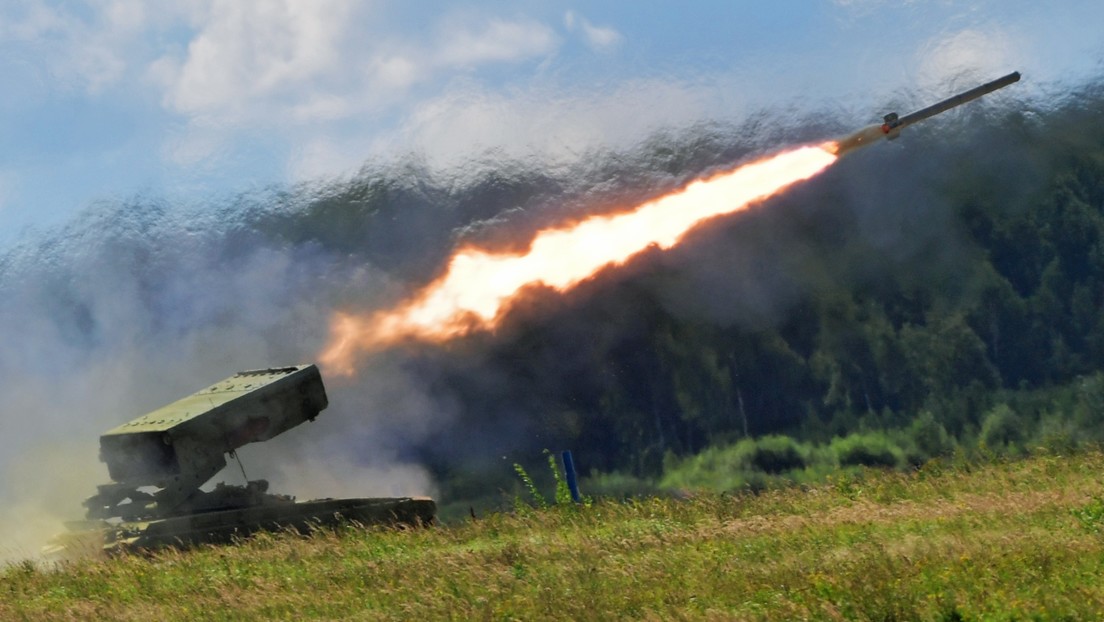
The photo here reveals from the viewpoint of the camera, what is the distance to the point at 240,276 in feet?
120

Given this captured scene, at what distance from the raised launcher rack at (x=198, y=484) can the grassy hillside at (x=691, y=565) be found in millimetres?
1620

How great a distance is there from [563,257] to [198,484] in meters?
10.4

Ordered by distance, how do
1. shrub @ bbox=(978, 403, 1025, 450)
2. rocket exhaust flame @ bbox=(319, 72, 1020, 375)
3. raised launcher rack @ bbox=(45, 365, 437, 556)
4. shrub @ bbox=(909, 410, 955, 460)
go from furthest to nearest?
shrub @ bbox=(909, 410, 955, 460) → shrub @ bbox=(978, 403, 1025, 450) → rocket exhaust flame @ bbox=(319, 72, 1020, 375) → raised launcher rack @ bbox=(45, 365, 437, 556)

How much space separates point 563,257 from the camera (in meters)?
28.8

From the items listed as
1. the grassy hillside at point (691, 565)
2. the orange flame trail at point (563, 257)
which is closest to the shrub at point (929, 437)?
the orange flame trail at point (563, 257)

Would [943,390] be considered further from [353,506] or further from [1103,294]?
[353,506]

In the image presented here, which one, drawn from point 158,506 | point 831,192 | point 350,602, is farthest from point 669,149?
point 350,602

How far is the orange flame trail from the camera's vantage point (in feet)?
93.2

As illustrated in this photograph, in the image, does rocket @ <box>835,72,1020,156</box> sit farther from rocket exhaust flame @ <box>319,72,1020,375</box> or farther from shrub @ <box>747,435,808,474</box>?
shrub @ <box>747,435,808,474</box>

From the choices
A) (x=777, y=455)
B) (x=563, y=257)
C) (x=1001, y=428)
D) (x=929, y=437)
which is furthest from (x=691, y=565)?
(x=1001, y=428)

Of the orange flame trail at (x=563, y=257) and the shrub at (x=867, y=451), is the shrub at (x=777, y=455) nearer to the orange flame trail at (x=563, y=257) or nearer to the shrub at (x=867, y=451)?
the shrub at (x=867, y=451)

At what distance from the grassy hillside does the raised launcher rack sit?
162cm

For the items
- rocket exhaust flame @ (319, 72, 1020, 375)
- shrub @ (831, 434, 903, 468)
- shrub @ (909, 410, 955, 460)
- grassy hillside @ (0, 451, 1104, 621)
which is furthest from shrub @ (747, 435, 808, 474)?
grassy hillside @ (0, 451, 1104, 621)

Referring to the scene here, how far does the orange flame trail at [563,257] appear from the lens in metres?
28.4
